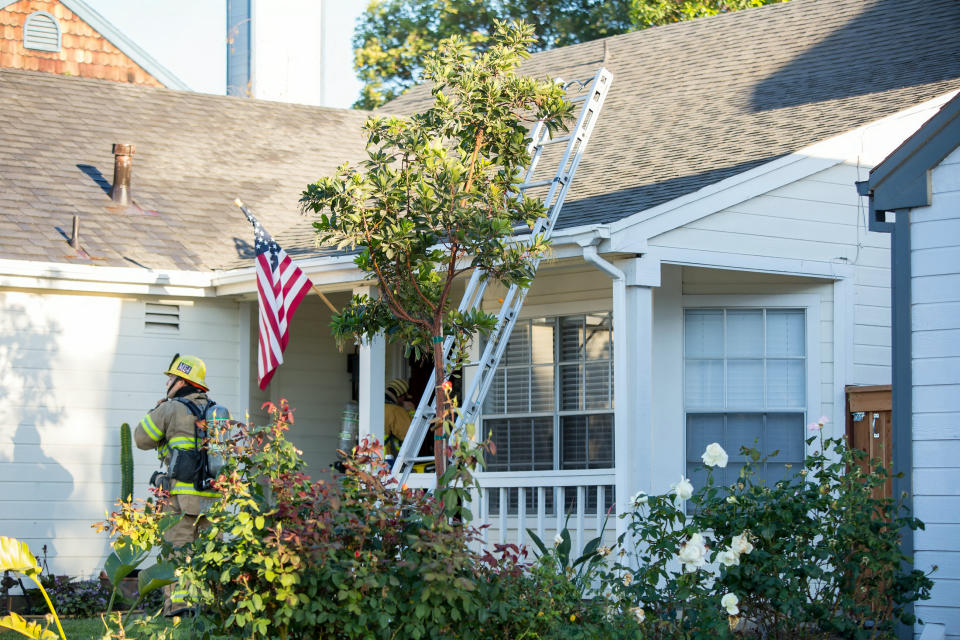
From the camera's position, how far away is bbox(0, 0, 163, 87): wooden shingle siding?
23.2 metres

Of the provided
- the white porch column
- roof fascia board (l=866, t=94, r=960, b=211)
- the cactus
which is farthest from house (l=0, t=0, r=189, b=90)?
roof fascia board (l=866, t=94, r=960, b=211)

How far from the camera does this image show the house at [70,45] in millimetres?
23188

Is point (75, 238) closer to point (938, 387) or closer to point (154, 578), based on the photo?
point (154, 578)

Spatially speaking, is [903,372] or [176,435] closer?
[903,372]

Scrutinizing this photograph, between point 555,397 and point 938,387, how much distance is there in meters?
4.23

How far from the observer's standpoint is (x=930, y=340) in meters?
6.82

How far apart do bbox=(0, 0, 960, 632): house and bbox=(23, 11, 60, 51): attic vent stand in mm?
9613

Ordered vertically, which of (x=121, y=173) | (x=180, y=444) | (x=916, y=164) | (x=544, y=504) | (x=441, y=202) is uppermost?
(x=121, y=173)

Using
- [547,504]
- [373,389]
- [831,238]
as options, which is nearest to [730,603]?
[831,238]

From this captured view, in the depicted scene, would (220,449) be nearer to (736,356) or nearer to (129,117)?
(736,356)

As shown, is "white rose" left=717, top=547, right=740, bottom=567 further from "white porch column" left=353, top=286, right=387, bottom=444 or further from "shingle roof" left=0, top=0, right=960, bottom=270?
"white porch column" left=353, top=286, right=387, bottom=444

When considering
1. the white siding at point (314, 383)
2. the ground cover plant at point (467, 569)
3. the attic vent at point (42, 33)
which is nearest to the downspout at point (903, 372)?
the ground cover plant at point (467, 569)

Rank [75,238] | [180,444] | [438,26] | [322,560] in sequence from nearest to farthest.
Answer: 1. [322,560]
2. [180,444]
3. [75,238]
4. [438,26]

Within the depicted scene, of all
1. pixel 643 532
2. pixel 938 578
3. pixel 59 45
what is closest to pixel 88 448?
pixel 643 532
